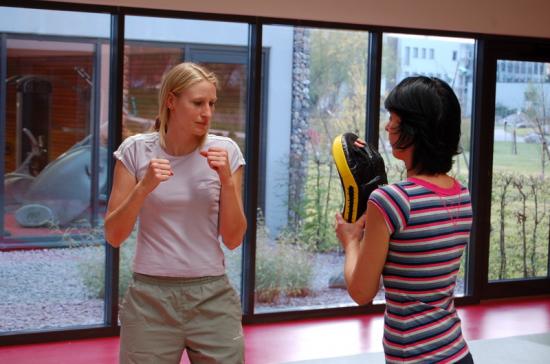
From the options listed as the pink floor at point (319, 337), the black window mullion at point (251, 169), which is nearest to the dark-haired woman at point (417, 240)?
the pink floor at point (319, 337)

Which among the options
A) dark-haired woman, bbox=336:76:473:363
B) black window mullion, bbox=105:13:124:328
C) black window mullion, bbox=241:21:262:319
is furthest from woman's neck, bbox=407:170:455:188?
black window mullion, bbox=241:21:262:319

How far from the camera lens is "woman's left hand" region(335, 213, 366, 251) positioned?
1934mm

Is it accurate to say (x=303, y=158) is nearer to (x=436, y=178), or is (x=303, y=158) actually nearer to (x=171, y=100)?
(x=171, y=100)

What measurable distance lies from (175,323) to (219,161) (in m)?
0.45

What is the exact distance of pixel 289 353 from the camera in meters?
4.95

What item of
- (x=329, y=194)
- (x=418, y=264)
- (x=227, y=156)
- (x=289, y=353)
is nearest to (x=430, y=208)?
(x=418, y=264)

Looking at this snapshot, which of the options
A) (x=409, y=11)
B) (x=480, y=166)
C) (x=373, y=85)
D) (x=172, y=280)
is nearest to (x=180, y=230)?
(x=172, y=280)

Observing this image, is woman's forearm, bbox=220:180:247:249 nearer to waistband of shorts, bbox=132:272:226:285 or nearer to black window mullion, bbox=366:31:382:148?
waistband of shorts, bbox=132:272:226:285

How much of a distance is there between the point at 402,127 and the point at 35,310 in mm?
3757

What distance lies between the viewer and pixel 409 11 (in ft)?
19.7

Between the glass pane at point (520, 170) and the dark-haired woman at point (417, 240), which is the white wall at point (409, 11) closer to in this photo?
the glass pane at point (520, 170)

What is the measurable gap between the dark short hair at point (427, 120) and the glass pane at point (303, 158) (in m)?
3.82

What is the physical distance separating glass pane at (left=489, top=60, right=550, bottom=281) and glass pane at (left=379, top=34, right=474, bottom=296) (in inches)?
10.4

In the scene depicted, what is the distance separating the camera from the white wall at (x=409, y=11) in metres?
5.34
